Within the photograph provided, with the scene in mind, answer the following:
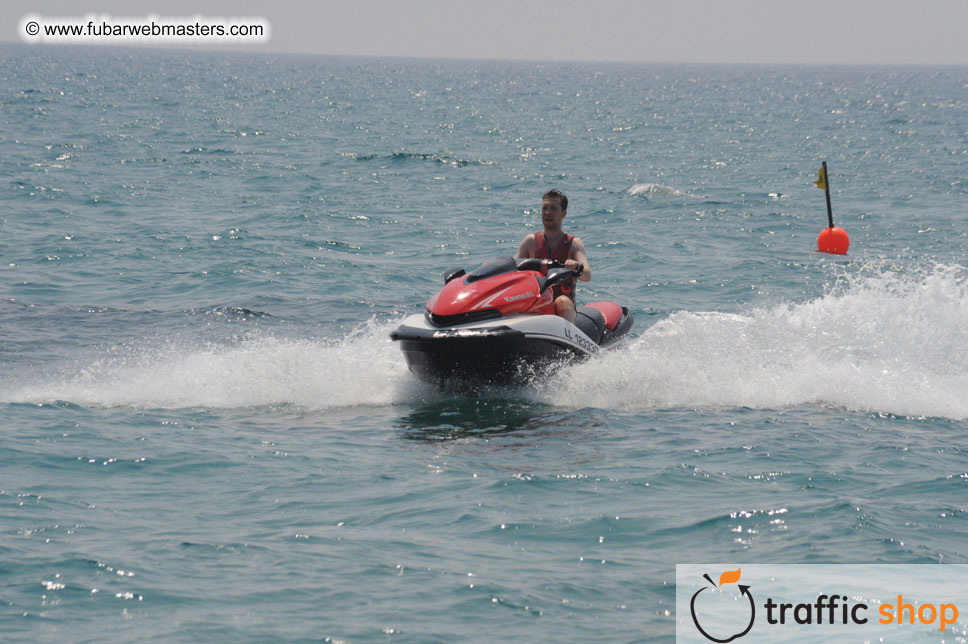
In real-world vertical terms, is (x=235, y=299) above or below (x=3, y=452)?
above

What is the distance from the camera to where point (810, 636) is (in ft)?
15.0

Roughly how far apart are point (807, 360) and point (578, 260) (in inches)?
86.7

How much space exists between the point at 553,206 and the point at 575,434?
81.7 inches

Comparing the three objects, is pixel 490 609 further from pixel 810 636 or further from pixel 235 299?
pixel 235 299

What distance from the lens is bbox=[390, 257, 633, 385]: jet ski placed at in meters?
7.73

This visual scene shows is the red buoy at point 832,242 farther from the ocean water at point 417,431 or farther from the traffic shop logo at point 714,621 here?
the traffic shop logo at point 714,621

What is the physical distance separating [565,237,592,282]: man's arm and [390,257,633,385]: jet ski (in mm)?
202

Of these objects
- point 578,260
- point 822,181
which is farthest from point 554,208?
point 822,181

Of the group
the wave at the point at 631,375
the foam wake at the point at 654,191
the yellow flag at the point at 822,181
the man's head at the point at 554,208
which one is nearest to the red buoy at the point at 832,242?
the yellow flag at the point at 822,181

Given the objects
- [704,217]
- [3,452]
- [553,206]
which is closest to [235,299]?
[553,206]

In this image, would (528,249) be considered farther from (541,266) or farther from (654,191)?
(654,191)

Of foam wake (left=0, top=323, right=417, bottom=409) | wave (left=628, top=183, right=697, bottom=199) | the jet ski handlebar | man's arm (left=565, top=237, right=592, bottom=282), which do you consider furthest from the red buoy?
wave (left=628, top=183, right=697, bottom=199)

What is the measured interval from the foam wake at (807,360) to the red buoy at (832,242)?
2692mm

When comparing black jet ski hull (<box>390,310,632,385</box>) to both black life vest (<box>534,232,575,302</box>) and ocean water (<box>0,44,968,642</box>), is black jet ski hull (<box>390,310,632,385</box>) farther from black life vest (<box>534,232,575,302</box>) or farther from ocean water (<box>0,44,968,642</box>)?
black life vest (<box>534,232,575,302</box>)
